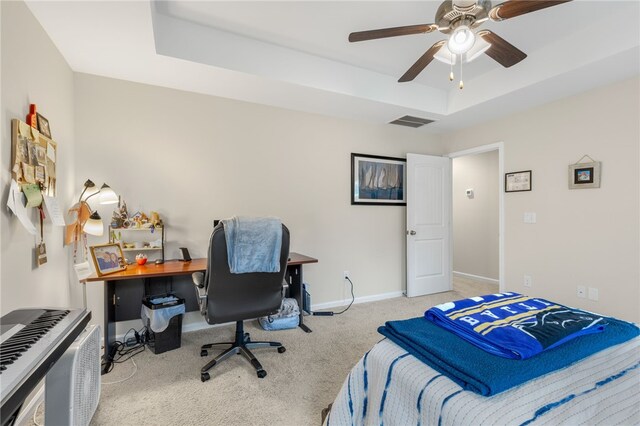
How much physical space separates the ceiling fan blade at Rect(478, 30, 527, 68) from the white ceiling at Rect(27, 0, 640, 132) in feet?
1.76

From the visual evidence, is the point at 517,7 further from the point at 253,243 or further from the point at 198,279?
the point at 198,279

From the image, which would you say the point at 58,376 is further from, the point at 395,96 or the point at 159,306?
the point at 395,96

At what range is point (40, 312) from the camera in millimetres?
1230

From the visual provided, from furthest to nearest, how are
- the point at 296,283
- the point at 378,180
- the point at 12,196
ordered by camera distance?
the point at 378,180
the point at 296,283
the point at 12,196

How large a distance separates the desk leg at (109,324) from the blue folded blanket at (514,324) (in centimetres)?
236

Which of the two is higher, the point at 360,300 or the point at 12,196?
the point at 12,196

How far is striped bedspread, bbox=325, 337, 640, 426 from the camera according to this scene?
32.3 inches

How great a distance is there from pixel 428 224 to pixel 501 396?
343 centimetres

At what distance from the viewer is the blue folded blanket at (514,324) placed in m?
1.06

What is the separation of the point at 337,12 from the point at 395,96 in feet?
4.16

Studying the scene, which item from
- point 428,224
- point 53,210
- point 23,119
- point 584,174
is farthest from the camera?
point 428,224

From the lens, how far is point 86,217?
2336 mm

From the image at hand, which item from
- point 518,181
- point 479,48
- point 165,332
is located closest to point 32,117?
point 165,332

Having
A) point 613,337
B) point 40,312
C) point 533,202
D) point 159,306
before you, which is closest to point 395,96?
point 533,202
